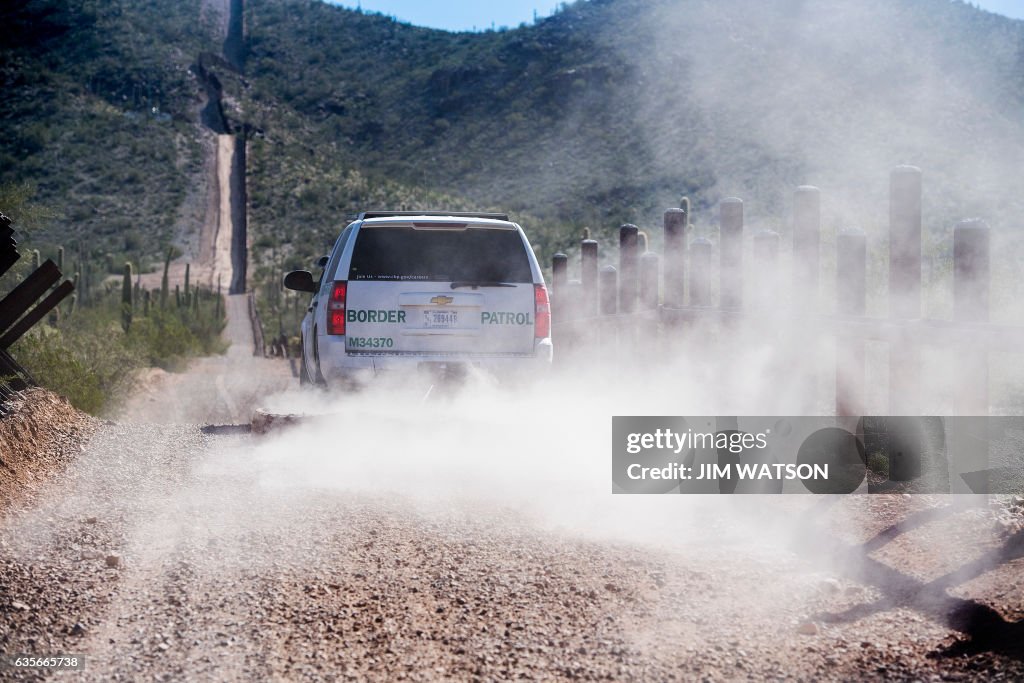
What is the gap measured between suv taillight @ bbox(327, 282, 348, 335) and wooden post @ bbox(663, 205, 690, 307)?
12.1ft

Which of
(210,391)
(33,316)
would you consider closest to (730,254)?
(33,316)

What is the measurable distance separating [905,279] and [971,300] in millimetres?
654

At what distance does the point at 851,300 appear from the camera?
843 centimetres

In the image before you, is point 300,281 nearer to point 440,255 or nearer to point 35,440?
point 440,255

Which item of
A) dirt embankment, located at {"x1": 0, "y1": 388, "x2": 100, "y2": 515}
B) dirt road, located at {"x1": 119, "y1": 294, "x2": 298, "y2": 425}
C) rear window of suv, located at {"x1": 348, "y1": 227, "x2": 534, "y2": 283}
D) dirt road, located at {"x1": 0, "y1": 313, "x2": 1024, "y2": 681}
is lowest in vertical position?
dirt road, located at {"x1": 119, "y1": 294, "x2": 298, "y2": 425}

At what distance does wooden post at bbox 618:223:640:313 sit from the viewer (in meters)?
13.2

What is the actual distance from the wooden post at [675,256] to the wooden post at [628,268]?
1.26m

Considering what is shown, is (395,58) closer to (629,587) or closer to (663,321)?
(663,321)

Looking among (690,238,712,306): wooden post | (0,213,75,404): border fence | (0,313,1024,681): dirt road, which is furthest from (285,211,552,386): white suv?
(0,213,75,404): border fence

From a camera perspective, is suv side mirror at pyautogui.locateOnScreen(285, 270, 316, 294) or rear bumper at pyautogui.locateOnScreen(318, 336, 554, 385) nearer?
rear bumper at pyautogui.locateOnScreen(318, 336, 554, 385)

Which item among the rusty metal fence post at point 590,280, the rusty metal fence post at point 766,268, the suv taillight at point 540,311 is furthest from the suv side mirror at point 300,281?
the rusty metal fence post at point 590,280

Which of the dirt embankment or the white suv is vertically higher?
the white suv

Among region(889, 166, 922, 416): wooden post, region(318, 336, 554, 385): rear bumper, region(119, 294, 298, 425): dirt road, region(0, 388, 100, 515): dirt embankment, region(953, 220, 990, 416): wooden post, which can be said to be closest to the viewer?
region(953, 220, 990, 416): wooden post

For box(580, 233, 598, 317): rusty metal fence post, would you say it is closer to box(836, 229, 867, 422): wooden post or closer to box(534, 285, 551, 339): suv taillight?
box(534, 285, 551, 339): suv taillight
